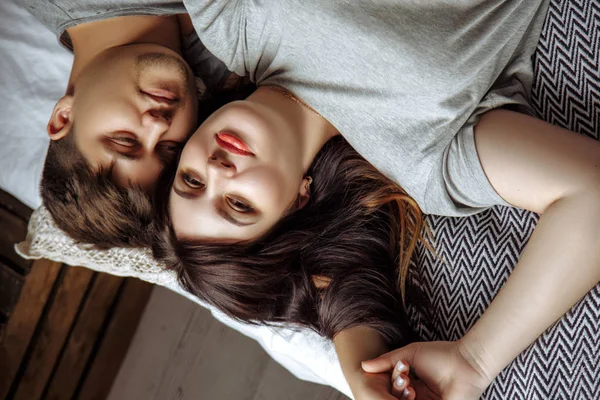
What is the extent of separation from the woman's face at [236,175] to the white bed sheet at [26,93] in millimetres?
390

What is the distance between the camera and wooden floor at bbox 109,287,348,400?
1646 mm

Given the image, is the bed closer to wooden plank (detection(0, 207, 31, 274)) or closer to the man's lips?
wooden plank (detection(0, 207, 31, 274))

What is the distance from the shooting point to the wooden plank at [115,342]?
177 cm

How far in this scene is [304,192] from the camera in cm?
125

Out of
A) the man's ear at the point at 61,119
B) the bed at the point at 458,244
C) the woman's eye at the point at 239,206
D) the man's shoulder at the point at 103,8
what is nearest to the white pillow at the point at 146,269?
the bed at the point at 458,244

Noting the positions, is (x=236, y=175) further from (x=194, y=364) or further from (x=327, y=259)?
(x=194, y=364)

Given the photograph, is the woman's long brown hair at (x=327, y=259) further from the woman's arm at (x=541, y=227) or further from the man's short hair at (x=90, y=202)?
the woman's arm at (x=541, y=227)

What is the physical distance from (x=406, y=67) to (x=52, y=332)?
1.17 meters

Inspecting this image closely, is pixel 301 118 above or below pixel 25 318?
above

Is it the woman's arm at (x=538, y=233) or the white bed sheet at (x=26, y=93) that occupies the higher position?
the woman's arm at (x=538, y=233)

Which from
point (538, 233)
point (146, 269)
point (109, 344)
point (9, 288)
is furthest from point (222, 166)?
point (109, 344)

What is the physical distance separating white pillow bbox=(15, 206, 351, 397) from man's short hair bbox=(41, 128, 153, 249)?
0.07 m

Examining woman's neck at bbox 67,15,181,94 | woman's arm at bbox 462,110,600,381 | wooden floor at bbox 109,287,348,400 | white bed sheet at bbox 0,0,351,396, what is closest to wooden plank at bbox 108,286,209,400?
wooden floor at bbox 109,287,348,400

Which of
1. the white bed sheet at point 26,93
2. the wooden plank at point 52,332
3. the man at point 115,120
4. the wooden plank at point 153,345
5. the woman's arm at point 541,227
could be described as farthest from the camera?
the wooden plank at point 153,345
